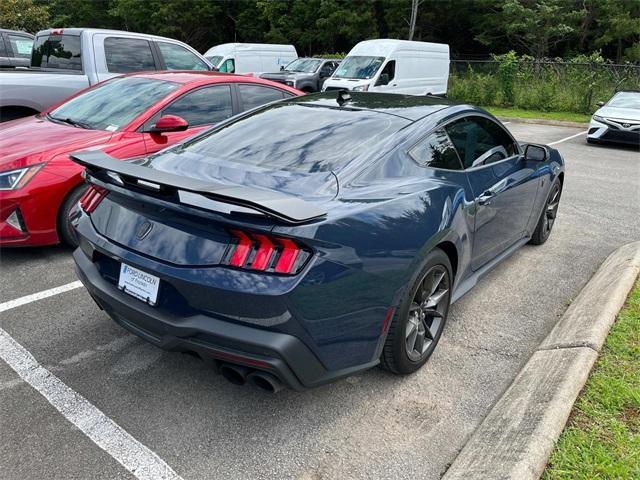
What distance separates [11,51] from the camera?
11906 mm

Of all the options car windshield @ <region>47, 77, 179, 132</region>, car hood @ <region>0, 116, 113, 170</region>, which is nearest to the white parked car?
car windshield @ <region>47, 77, 179, 132</region>

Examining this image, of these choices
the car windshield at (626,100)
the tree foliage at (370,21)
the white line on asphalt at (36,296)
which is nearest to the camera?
the white line on asphalt at (36,296)

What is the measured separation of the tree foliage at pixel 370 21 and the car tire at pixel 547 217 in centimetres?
2637

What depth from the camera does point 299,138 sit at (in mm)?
3010

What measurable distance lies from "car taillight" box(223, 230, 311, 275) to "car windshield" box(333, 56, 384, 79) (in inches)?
571

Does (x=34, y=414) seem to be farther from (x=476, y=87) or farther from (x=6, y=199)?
(x=476, y=87)

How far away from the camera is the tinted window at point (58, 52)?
7176 millimetres

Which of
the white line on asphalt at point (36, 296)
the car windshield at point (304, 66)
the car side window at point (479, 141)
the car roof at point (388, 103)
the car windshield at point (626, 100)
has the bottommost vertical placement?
the white line on asphalt at point (36, 296)

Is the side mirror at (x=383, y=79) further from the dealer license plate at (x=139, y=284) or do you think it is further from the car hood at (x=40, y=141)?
the dealer license plate at (x=139, y=284)

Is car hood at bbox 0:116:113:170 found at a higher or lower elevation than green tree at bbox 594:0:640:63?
lower

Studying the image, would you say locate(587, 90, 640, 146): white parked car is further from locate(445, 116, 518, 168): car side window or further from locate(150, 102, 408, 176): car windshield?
locate(150, 102, 408, 176): car windshield

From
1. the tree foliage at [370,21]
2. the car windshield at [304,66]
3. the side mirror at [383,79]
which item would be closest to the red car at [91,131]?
Result: the side mirror at [383,79]

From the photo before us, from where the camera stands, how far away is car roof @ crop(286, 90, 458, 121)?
3.30 m

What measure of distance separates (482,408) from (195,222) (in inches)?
69.6
